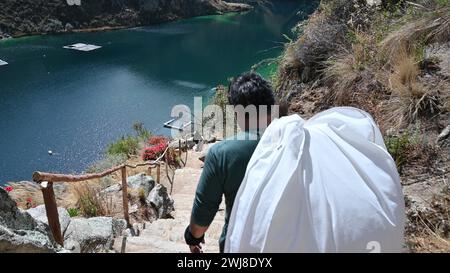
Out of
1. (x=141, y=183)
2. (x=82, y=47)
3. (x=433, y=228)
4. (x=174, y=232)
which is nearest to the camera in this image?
(x=433, y=228)

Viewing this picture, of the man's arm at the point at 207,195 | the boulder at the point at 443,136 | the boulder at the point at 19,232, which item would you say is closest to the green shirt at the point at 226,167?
the man's arm at the point at 207,195

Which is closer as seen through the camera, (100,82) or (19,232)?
(19,232)

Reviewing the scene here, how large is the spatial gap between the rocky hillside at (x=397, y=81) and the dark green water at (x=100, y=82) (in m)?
6.21

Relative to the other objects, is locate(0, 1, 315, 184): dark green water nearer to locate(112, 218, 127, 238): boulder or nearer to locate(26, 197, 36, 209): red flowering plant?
locate(26, 197, 36, 209): red flowering plant

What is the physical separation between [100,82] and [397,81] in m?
24.6

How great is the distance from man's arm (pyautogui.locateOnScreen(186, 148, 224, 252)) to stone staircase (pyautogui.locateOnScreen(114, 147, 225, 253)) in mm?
1151

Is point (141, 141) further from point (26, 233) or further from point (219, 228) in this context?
point (26, 233)

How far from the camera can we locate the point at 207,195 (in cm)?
190

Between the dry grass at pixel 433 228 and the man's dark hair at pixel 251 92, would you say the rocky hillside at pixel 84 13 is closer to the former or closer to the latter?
the dry grass at pixel 433 228

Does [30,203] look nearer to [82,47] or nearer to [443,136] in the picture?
[443,136]

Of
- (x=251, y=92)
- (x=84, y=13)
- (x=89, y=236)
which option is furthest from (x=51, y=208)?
(x=84, y=13)

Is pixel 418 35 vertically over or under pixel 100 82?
over

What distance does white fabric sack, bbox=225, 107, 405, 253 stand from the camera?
144cm
